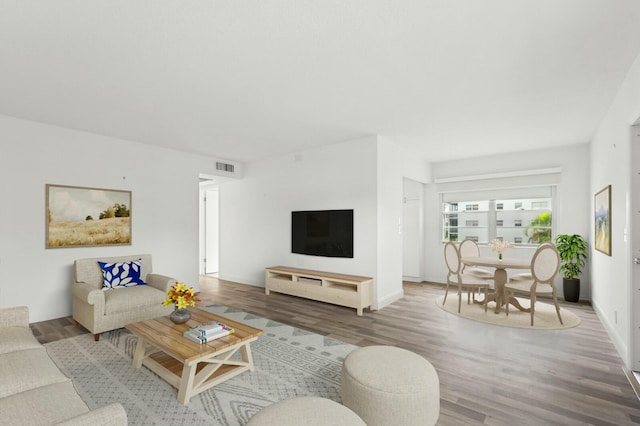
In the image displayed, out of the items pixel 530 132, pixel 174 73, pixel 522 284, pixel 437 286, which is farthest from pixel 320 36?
pixel 437 286

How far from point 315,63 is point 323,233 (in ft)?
10.3

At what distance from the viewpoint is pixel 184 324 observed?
2.83 m

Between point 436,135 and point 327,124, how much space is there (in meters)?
1.76

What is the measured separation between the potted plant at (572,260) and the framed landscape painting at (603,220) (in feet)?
1.87

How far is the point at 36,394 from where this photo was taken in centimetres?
158

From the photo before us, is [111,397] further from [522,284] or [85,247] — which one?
[522,284]

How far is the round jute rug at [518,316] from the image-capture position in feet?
12.8

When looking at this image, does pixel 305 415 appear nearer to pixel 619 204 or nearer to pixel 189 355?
pixel 189 355

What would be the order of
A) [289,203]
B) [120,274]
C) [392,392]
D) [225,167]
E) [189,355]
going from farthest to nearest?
[225,167], [289,203], [120,274], [189,355], [392,392]

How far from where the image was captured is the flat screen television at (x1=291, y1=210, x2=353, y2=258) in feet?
16.3

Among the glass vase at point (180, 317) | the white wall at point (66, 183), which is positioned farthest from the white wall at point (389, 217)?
the white wall at point (66, 183)

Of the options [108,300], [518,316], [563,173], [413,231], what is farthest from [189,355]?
[563,173]

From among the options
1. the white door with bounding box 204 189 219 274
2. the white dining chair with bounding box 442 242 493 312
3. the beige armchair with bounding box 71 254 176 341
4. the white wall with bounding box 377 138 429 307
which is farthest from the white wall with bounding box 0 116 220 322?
the white dining chair with bounding box 442 242 493 312

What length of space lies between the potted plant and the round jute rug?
457 mm
